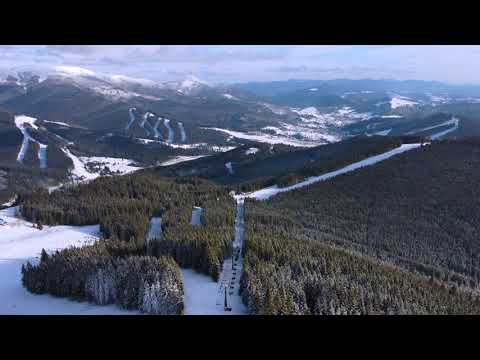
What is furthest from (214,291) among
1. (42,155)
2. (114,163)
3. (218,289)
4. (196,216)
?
(42,155)

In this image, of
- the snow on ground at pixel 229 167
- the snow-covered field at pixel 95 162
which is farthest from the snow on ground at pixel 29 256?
the snow-covered field at pixel 95 162

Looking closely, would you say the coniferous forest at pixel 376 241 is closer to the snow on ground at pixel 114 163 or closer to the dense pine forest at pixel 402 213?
the dense pine forest at pixel 402 213

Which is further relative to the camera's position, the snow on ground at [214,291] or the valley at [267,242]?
the valley at [267,242]

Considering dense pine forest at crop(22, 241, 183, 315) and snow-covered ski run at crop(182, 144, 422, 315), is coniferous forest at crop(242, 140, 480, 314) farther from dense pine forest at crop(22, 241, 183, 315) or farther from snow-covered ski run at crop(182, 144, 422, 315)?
dense pine forest at crop(22, 241, 183, 315)

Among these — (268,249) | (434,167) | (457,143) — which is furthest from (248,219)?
(457,143)

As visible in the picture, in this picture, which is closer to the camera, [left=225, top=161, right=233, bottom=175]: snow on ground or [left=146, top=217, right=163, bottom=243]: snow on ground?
[left=146, top=217, right=163, bottom=243]: snow on ground

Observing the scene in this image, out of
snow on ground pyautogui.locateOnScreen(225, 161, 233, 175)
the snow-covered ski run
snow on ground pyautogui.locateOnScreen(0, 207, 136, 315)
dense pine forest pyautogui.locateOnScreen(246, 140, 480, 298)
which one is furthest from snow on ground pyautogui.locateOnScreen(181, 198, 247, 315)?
snow on ground pyautogui.locateOnScreen(225, 161, 233, 175)
